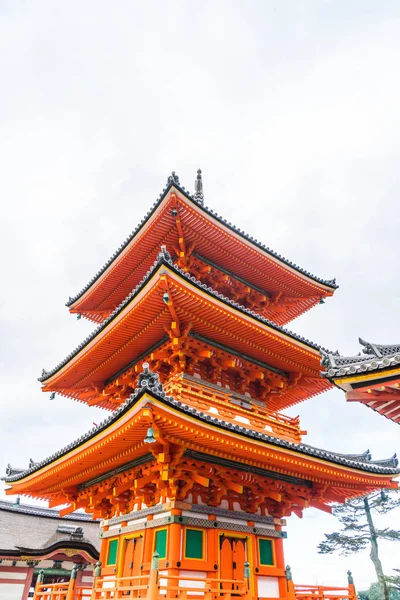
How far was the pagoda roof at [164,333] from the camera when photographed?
12.2 metres

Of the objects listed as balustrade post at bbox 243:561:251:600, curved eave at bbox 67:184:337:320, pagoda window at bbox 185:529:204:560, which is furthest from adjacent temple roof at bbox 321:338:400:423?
curved eave at bbox 67:184:337:320

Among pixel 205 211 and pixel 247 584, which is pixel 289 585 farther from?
pixel 205 211

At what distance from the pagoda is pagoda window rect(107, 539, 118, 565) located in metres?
0.07

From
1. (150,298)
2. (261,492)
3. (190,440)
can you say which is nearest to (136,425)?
(190,440)

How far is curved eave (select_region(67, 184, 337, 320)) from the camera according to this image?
14970mm

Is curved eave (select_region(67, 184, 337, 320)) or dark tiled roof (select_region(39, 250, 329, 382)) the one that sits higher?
curved eave (select_region(67, 184, 337, 320))

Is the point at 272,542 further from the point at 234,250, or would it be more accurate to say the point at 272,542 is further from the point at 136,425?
the point at 234,250

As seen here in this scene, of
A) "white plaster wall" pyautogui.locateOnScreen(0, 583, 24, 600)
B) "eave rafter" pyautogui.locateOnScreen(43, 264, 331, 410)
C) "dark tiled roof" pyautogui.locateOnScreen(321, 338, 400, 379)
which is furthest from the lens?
"white plaster wall" pyautogui.locateOnScreen(0, 583, 24, 600)

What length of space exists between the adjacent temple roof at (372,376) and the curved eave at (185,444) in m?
3.29

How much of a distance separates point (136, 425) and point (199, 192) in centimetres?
1333

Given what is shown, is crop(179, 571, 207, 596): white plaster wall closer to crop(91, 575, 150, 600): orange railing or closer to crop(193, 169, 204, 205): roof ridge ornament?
crop(91, 575, 150, 600): orange railing

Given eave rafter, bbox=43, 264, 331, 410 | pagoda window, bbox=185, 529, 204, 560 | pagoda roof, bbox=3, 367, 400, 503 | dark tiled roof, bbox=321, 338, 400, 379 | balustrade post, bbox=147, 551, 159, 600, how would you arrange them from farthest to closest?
eave rafter, bbox=43, 264, 331, 410, pagoda window, bbox=185, 529, 204, 560, pagoda roof, bbox=3, 367, 400, 503, balustrade post, bbox=147, 551, 159, 600, dark tiled roof, bbox=321, 338, 400, 379

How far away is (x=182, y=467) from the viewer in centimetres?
1052

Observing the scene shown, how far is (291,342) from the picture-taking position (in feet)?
46.1
